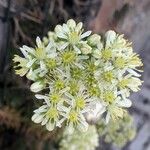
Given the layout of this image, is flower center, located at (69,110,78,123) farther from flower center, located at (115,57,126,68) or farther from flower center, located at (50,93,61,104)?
flower center, located at (115,57,126,68)

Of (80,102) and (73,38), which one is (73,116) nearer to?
(80,102)

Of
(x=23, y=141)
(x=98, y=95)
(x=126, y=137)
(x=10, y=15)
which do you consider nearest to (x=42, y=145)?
(x=23, y=141)

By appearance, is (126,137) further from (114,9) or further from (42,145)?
(114,9)

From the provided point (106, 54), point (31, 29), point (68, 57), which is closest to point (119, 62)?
point (106, 54)

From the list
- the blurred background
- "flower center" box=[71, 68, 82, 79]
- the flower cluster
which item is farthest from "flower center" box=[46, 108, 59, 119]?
the blurred background

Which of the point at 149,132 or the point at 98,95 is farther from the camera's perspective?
the point at 149,132

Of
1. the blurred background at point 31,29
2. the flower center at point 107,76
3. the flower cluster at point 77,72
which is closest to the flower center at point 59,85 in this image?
the flower cluster at point 77,72
